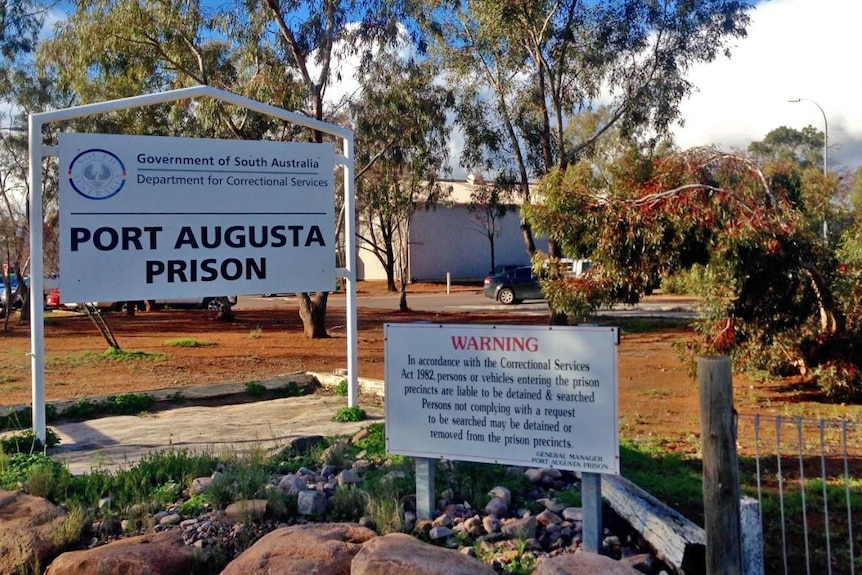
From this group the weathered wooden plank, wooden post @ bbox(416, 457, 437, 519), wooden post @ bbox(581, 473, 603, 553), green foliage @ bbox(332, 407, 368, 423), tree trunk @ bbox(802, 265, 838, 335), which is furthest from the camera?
tree trunk @ bbox(802, 265, 838, 335)

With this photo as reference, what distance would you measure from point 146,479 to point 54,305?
1211 inches

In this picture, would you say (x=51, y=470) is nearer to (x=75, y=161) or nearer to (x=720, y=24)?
(x=75, y=161)

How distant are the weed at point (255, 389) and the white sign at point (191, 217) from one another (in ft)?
8.99

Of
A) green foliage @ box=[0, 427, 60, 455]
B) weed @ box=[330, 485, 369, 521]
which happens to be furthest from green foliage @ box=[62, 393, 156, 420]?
weed @ box=[330, 485, 369, 521]

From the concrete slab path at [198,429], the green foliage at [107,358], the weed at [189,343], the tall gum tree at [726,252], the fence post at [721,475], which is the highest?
the tall gum tree at [726,252]

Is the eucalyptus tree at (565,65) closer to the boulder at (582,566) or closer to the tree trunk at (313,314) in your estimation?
the tree trunk at (313,314)

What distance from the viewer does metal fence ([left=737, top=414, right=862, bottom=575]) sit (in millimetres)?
4758

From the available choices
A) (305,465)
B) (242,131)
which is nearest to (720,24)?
(242,131)

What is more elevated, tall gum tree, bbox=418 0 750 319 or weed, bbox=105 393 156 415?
tall gum tree, bbox=418 0 750 319

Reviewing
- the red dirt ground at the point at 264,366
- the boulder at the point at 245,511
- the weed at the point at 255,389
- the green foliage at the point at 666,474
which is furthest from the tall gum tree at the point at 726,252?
the boulder at the point at 245,511

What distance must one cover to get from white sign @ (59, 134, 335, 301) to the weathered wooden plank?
4.11 metres

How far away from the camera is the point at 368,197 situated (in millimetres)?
29328

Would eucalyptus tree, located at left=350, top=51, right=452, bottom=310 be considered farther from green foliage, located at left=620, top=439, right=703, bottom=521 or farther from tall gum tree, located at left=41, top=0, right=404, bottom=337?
green foliage, located at left=620, top=439, right=703, bottom=521

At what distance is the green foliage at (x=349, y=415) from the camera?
28.1ft
